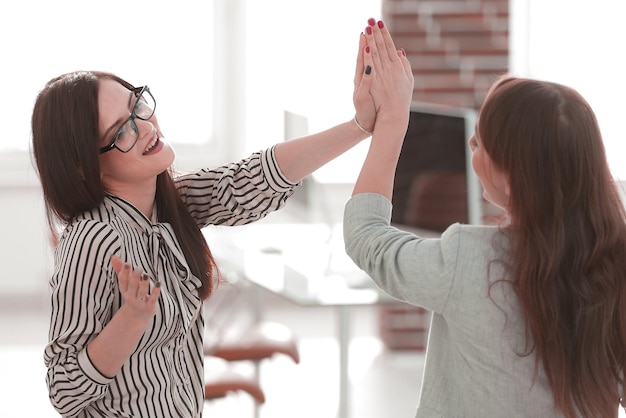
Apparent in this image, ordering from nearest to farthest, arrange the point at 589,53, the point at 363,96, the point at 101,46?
the point at 363,96 → the point at 101,46 → the point at 589,53

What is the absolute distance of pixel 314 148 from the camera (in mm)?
1456

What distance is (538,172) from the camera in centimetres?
119

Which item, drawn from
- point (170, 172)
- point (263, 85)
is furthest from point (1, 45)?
point (170, 172)

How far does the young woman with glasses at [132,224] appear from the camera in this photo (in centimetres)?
126

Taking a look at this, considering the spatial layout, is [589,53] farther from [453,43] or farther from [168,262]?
[168,262]

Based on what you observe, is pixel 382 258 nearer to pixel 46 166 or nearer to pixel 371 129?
pixel 371 129

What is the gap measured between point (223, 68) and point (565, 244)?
415cm

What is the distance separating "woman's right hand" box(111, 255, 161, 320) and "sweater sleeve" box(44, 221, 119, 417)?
8cm

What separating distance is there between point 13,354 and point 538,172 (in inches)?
153

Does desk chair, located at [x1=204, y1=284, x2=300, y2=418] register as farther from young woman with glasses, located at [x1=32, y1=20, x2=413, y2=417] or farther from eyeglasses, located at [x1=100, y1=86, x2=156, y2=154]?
eyeglasses, located at [x1=100, y1=86, x2=156, y2=154]

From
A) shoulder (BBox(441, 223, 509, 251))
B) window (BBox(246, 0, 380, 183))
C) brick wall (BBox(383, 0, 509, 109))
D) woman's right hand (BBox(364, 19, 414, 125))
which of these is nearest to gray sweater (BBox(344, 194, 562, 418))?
shoulder (BBox(441, 223, 509, 251))

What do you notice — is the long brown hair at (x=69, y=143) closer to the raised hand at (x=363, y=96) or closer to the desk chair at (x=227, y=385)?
the raised hand at (x=363, y=96)

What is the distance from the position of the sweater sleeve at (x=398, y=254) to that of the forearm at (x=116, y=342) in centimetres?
33

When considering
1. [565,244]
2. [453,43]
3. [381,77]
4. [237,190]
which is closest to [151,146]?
[237,190]
